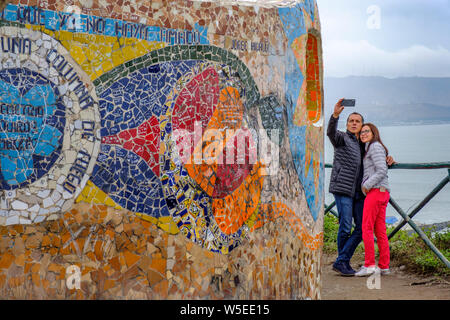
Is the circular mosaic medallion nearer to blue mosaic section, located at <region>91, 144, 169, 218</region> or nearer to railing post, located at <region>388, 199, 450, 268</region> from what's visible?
blue mosaic section, located at <region>91, 144, 169, 218</region>

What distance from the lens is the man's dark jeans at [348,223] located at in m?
6.61

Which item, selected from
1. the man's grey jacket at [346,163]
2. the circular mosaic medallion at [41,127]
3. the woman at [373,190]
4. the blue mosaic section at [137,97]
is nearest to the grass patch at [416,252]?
the woman at [373,190]

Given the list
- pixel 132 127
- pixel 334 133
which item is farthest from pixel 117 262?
pixel 334 133

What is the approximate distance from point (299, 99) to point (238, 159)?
1.03 metres

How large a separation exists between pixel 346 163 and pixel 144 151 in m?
2.91

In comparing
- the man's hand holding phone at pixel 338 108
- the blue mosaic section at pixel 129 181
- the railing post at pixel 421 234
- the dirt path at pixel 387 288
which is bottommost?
the dirt path at pixel 387 288

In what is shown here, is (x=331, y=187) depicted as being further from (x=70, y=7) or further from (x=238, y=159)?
(x=70, y=7)

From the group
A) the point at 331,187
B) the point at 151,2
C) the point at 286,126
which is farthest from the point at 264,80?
the point at 331,187

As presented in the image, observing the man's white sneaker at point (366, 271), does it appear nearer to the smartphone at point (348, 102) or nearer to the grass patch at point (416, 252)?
the grass patch at point (416, 252)

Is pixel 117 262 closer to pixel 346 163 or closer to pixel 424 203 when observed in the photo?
pixel 346 163

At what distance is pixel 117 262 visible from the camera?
432cm

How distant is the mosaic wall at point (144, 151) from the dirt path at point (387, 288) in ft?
4.18

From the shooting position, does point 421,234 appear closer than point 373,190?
No

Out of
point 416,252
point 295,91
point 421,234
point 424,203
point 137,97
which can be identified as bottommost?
point 416,252
